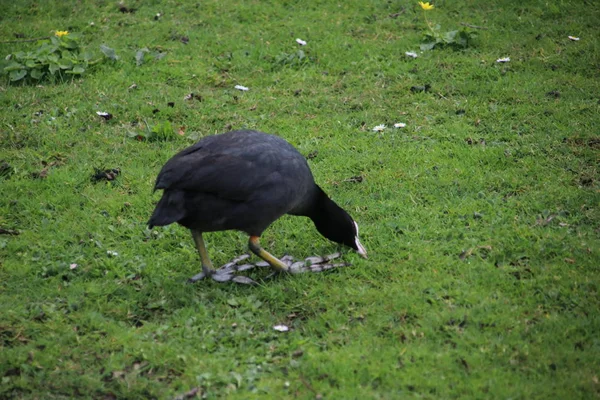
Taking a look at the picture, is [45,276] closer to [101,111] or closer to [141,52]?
[101,111]

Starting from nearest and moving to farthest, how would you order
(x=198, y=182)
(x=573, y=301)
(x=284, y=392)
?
(x=284, y=392) → (x=573, y=301) → (x=198, y=182)

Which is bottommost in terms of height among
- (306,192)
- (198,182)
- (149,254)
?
(149,254)

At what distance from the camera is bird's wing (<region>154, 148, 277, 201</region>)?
15.6ft

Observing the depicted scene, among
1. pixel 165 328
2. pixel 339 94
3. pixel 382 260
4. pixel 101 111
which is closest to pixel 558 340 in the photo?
pixel 382 260

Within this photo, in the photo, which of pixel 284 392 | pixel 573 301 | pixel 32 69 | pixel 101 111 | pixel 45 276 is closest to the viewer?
pixel 284 392

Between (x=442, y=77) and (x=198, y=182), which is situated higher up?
(x=198, y=182)

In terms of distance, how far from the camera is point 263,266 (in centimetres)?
534

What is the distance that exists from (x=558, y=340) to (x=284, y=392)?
169 centimetres

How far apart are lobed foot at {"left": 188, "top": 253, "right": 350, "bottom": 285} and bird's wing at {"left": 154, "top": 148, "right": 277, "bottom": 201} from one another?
65 centimetres

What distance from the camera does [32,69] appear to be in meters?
8.05

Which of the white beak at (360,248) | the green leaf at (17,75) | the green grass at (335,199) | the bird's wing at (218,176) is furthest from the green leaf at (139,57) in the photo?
the white beak at (360,248)

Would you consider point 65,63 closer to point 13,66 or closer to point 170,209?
point 13,66

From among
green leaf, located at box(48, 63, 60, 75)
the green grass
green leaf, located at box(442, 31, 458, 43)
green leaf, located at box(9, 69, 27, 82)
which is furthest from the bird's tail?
green leaf, located at box(442, 31, 458, 43)

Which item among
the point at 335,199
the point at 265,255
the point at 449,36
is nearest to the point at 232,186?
→ the point at 265,255
